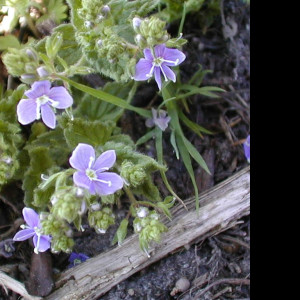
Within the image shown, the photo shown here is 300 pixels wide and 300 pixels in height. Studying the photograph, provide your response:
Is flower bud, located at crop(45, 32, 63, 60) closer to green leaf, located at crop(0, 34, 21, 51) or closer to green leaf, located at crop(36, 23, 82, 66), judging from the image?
green leaf, located at crop(36, 23, 82, 66)

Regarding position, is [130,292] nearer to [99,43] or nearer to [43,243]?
[43,243]

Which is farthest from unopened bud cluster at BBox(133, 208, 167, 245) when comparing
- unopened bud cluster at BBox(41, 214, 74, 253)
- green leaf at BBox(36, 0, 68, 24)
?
green leaf at BBox(36, 0, 68, 24)

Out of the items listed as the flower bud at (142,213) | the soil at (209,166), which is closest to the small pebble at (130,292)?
the soil at (209,166)

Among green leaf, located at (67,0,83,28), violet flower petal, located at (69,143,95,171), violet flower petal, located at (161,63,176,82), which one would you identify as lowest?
violet flower petal, located at (69,143,95,171)

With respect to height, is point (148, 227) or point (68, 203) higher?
point (68, 203)

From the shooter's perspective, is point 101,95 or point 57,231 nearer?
point 57,231

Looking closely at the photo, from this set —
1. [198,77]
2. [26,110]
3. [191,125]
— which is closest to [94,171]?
[26,110]
